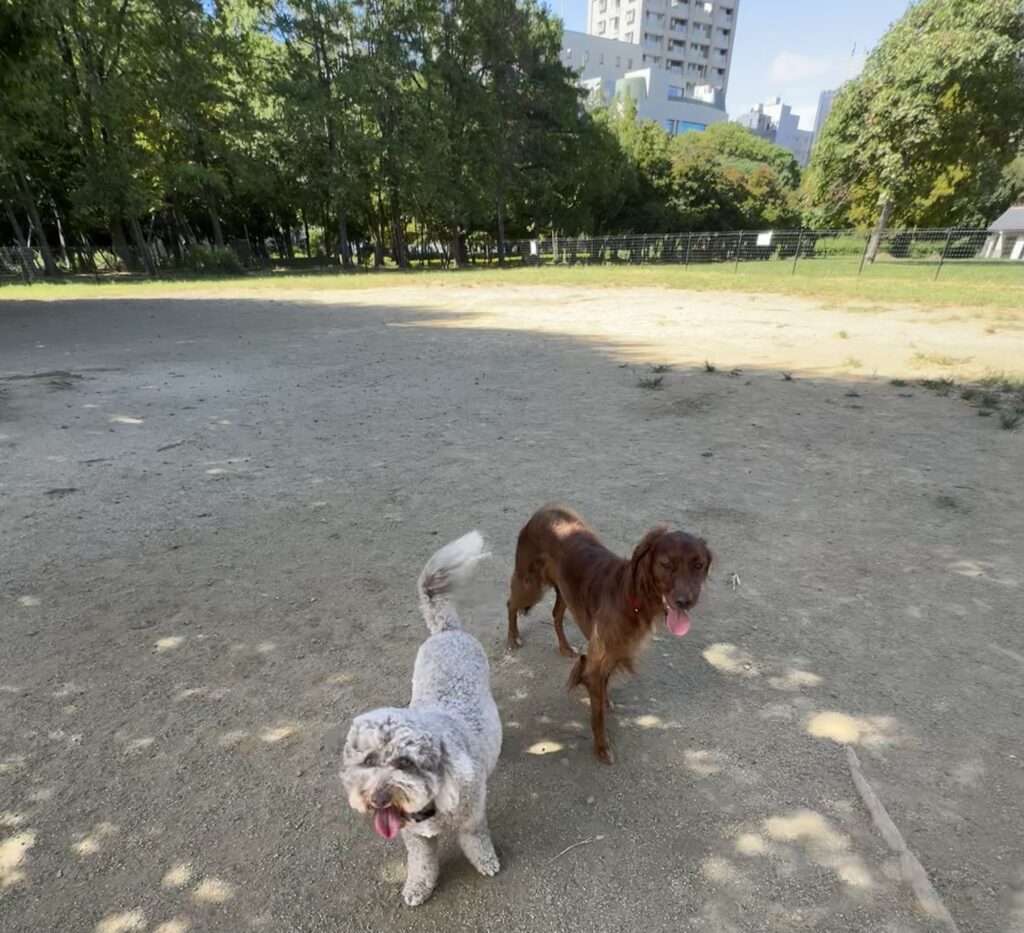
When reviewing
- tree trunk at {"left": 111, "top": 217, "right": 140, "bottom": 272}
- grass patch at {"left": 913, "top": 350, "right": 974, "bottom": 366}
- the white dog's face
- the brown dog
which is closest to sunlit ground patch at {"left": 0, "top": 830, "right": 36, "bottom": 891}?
the white dog's face

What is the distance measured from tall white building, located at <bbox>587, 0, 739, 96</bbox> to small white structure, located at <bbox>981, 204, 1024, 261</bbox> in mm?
66550

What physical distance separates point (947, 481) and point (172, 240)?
50.1 meters

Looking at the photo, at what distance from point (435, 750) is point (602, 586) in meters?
1.17

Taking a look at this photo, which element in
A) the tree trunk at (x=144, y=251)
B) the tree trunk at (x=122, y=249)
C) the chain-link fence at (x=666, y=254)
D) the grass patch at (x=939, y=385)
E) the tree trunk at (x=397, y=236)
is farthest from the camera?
the tree trunk at (x=397, y=236)

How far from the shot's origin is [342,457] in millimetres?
6336

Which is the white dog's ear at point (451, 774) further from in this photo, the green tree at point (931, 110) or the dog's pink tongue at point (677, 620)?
the green tree at point (931, 110)

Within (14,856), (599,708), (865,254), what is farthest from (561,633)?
(865,254)

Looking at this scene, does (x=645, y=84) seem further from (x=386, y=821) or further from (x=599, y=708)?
(x=386, y=821)

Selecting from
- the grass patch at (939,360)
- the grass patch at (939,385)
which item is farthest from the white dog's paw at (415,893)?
the grass patch at (939,360)

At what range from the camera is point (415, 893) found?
218cm

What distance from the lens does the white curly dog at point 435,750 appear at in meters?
1.79

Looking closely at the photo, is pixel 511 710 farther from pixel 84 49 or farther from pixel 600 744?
pixel 84 49

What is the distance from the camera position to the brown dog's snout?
1760 mm

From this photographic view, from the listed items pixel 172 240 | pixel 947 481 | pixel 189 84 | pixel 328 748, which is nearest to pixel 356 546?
pixel 328 748
